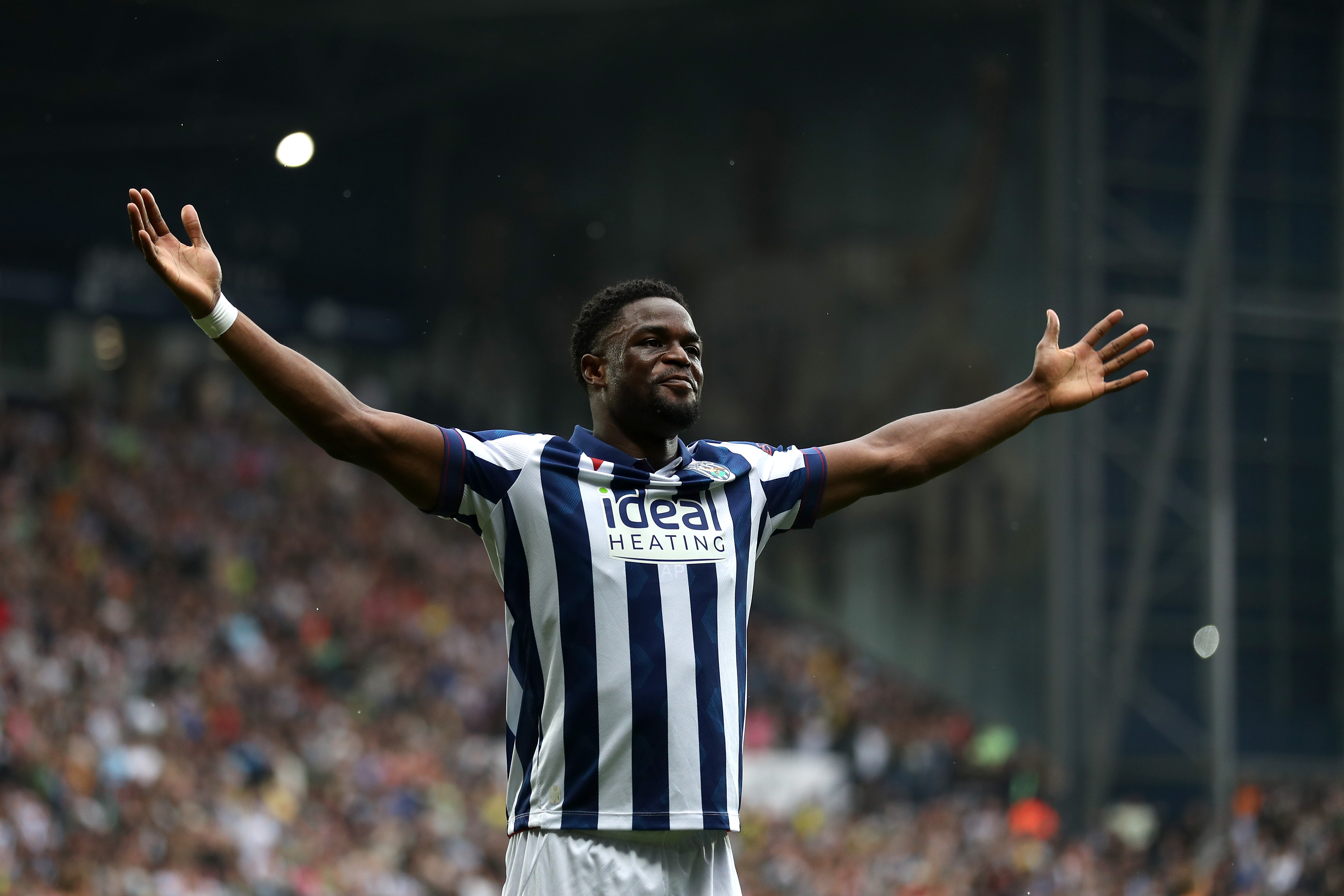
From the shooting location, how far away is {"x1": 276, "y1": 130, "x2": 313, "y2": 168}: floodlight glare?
21875 mm

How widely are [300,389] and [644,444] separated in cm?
83

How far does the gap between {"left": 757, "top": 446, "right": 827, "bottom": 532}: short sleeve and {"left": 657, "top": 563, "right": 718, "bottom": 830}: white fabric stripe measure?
0.42 meters

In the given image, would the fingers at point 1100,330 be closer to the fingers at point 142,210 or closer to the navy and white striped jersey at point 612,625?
the navy and white striped jersey at point 612,625

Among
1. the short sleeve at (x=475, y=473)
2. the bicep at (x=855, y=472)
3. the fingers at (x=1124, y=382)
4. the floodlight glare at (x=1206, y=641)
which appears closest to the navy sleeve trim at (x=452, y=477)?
the short sleeve at (x=475, y=473)

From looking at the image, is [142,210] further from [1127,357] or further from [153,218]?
[1127,357]

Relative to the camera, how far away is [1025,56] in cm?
2028

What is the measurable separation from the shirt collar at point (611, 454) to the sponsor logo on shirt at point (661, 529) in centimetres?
7

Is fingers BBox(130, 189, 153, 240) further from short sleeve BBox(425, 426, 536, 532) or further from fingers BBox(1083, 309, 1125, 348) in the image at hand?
fingers BBox(1083, 309, 1125, 348)

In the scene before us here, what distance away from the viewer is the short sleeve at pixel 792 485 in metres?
3.79


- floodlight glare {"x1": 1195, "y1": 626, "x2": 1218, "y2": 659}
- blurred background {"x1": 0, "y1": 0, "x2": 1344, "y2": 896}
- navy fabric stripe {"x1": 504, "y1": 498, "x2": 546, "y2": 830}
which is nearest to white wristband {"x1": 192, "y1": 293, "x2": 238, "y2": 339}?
navy fabric stripe {"x1": 504, "y1": 498, "x2": 546, "y2": 830}

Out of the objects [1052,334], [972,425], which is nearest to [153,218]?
[972,425]

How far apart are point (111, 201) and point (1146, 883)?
51.5 ft

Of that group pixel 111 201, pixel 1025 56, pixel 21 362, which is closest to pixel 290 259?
pixel 111 201

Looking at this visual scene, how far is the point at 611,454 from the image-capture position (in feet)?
12.0
